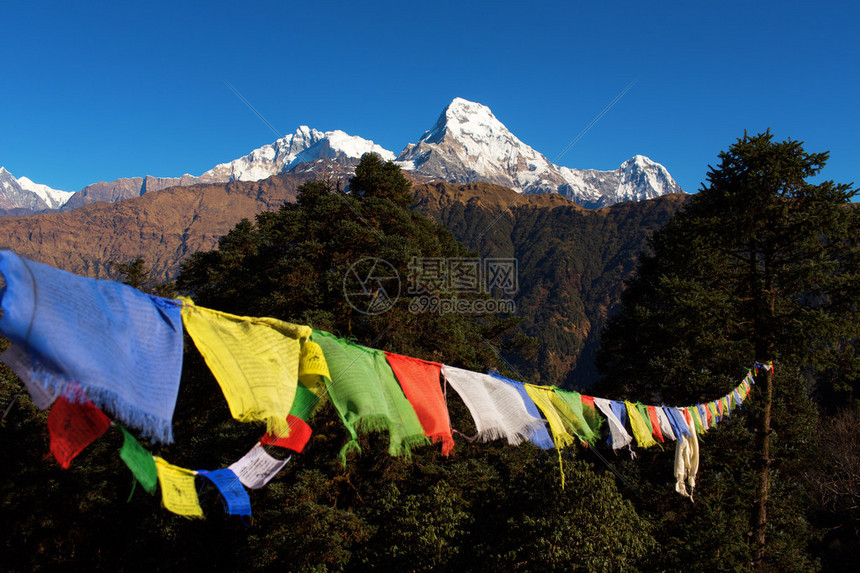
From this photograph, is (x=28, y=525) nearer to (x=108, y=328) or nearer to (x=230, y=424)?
(x=230, y=424)

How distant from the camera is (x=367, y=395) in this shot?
12.0ft

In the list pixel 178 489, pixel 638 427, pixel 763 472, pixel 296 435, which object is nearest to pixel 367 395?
pixel 296 435

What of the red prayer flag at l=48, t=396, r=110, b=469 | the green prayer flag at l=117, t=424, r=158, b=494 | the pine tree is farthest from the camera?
the pine tree

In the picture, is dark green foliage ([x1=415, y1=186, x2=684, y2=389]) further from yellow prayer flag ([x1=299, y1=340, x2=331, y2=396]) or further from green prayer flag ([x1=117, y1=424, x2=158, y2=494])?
green prayer flag ([x1=117, y1=424, x2=158, y2=494])

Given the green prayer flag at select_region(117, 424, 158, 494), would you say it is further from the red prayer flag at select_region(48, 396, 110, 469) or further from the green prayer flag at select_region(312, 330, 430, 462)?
the green prayer flag at select_region(312, 330, 430, 462)

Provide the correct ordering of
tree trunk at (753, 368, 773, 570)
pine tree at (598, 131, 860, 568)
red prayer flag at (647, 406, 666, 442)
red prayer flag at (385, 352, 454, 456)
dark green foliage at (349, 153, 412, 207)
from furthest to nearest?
dark green foliage at (349, 153, 412, 207)
tree trunk at (753, 368, 773, 570)
pine tree at (598, 131, 860, 568)
red prayer flag at (647, 406, 666, 442)
red prayer flag at (385, 352, 454, 456)

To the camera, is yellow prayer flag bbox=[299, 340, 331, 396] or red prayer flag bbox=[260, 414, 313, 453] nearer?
yellow prayer flag bbox=[299, 340, 331, 396]

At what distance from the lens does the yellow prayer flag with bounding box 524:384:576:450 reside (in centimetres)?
566

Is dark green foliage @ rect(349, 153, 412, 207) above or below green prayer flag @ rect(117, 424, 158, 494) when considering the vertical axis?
above

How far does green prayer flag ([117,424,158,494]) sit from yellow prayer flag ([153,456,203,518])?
101 mm

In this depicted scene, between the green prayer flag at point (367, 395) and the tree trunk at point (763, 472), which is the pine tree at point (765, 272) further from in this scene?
the green prayer flag at point (367, 395)

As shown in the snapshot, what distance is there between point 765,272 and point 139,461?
1155 cm

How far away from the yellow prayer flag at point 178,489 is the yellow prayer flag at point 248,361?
0.64m

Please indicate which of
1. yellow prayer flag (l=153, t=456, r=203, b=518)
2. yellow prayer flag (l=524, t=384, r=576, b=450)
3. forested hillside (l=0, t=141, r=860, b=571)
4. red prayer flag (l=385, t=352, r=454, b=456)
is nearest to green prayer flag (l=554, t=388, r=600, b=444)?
yellow prayer flag (l=524, t=384, r=576, b=450)
